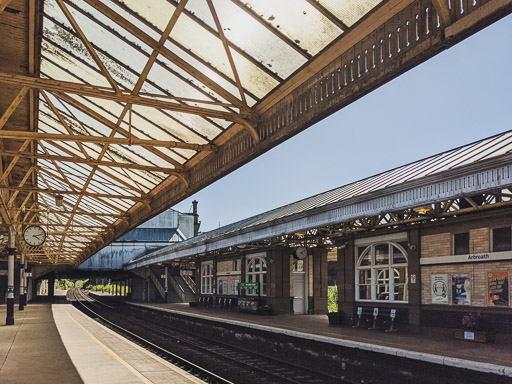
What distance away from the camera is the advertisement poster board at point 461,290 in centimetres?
1417

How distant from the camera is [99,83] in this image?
9.98 m

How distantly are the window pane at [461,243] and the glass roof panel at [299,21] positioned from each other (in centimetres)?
953

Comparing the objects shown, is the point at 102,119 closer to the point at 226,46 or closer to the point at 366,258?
the point at 226,46

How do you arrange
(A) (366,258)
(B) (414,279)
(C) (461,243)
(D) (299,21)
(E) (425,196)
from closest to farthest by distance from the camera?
(D) (299,21)
(E) (425,196)
(C) (461,243)
(B) (414,279)
(A) (366,258)

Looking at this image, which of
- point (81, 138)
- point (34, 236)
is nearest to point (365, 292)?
point (34, 236)

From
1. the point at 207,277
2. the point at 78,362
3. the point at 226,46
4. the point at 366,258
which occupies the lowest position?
the point at 78,362

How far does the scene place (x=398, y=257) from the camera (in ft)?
56.1

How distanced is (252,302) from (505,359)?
16900 millimetres

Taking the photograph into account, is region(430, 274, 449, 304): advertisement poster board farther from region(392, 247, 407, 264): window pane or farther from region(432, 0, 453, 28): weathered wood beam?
region(432, 0, 453, 28): weathered wood beam

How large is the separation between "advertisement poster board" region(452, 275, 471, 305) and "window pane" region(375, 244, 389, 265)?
3.31 m

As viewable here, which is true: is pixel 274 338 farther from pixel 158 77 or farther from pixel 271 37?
pixel 271 37

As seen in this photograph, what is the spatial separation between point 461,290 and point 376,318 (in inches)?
151

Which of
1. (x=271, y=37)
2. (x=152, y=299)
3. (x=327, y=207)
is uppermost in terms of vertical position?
(x=271, y=37)

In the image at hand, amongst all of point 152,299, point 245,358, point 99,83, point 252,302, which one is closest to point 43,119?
point 99,83
